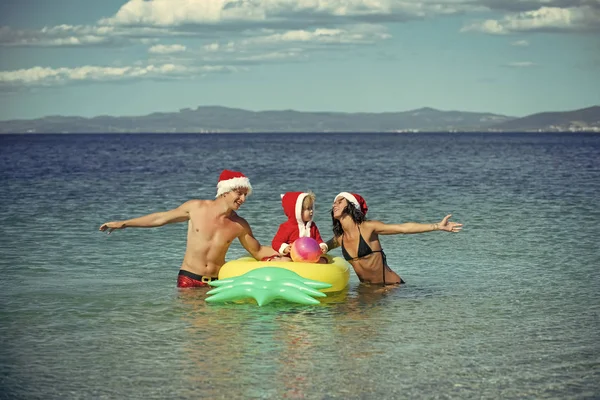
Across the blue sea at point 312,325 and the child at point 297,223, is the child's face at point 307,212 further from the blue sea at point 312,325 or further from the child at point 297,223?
the blue sea at point 312,325

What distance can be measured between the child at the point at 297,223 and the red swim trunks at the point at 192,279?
85 centimetres

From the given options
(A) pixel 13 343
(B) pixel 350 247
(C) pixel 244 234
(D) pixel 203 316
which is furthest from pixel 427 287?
(A) pixel 13 343

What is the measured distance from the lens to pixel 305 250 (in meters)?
9.37

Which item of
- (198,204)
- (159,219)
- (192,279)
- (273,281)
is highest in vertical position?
(198,204)

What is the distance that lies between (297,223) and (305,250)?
0.49m

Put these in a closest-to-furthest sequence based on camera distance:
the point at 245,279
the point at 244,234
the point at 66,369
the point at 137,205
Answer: the point at 66,369, the point at 245,279, the point at 244,234, the point at 137,205

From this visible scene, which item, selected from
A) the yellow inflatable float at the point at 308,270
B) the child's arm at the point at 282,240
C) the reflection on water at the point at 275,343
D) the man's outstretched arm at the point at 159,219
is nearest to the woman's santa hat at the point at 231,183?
the man's outstretched arm at the point at 159,219

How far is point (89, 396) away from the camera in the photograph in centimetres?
626

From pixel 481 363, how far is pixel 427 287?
3.42 meters

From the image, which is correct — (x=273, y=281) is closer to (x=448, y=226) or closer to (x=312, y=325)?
(x=312, y=325)

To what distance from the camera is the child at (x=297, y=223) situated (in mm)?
9625

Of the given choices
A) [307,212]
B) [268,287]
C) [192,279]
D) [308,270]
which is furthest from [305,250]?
[192,279]

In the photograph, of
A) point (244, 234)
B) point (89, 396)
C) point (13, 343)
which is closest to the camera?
point (89, 396)

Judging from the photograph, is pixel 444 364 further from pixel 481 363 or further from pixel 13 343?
pixel 13 343
